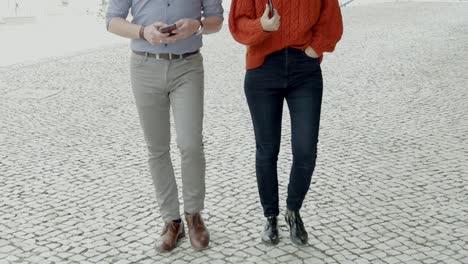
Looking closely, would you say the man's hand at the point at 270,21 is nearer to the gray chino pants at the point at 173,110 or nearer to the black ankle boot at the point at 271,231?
the gray chino pants at the point at 173,110

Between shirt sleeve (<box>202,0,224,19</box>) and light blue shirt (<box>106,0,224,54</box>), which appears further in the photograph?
shirt sleeve (<box>202,0,224,19</box>)

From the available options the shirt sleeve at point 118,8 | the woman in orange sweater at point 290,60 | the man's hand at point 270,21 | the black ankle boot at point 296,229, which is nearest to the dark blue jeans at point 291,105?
the woman in orange sweater at point 290,60

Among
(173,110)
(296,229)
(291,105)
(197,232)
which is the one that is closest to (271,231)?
(296,229)

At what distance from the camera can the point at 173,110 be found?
12.0ft

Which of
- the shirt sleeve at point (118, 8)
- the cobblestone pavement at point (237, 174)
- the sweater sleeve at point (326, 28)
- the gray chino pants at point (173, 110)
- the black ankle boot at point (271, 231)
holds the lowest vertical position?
the cobblestone pavement at point (237, 174)

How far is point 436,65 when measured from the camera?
10.7 meters

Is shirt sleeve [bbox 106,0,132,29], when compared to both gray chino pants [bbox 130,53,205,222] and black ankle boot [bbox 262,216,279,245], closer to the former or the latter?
gray chino pants [bbox 130,53,205,222]

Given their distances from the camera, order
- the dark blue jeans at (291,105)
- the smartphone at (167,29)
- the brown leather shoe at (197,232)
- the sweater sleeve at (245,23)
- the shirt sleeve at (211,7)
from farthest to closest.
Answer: the brown leather shoe at (197,232) → the shirt sleeve at (211,7) → the dark blue jeans at (291,105) → the sweater sleeve at (245,23) → the smartphone at (167,29)

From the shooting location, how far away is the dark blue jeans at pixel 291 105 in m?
3.53

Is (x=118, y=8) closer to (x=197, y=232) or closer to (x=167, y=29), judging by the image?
(x=167, y=29)

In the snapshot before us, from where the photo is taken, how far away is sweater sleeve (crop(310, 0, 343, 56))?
3.50 m

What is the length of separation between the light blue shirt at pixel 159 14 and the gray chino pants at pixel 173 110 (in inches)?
2.4

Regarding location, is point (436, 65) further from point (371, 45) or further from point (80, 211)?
point (80, 211)

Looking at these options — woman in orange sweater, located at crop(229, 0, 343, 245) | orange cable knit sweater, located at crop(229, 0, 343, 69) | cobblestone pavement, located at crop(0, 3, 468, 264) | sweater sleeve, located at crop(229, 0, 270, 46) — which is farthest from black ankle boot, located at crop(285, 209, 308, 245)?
sweater sleeve, located at crop(229, 0, 270, 46)
